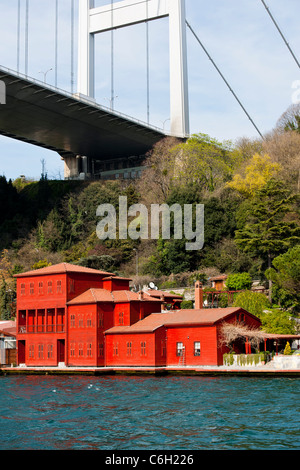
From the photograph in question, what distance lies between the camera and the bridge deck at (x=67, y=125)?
5316 cm

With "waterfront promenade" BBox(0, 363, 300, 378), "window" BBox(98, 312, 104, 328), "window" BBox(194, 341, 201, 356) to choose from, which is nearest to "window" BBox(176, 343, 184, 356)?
"window" BBox(194, 341, 201, 356)

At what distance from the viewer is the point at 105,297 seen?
39.9 meters

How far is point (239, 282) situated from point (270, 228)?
4304mm

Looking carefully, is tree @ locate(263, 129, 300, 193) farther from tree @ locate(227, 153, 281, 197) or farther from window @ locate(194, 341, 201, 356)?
window @ locate(194, 341, 201, 356)

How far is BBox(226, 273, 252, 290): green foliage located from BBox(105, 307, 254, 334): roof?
6042 mm

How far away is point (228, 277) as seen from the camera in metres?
44.1

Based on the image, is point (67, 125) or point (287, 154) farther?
point (67, 125)

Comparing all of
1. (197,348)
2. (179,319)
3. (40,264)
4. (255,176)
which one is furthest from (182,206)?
(197,348)

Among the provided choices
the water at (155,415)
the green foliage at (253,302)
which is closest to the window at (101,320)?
the water at (155,415)

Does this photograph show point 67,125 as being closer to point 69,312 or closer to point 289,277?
point 69,312

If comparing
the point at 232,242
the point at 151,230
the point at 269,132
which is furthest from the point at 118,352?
the point at 269,132

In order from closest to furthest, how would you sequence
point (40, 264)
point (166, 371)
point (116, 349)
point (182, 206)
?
point (166, 371) < point (116, 349) < point (182, 206) < point (40, 264)

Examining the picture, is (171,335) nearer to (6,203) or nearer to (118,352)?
(118,352)

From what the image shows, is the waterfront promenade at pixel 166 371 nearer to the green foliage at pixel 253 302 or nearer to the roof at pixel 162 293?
the green foliage at pixel 253 302
